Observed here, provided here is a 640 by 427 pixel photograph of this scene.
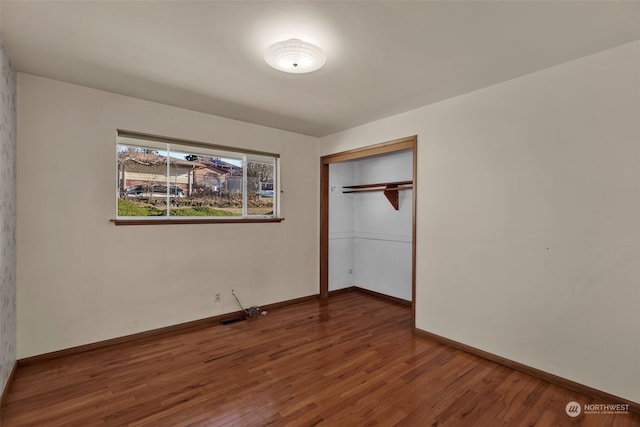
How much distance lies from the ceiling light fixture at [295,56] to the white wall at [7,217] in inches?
70.9

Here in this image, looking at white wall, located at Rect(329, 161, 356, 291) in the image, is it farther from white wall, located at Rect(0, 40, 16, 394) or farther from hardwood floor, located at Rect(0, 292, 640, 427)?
white wall, located at Rect(0, 40, 16, 394)

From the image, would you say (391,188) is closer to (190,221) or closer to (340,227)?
(340,227)

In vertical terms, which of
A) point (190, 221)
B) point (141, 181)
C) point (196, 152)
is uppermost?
point (196, 152)

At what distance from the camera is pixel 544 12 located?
174 cm

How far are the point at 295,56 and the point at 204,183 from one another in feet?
7.06

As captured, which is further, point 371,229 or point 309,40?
point 371,229

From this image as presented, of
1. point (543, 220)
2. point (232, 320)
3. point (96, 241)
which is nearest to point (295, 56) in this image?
point (543, 220)

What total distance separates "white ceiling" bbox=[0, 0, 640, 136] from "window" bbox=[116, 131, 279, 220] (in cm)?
62

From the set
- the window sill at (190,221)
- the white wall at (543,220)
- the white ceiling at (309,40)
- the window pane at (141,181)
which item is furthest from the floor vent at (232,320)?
the white ceiling at (309,40)

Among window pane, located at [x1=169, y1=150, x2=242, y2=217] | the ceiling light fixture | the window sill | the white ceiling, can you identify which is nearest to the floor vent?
the window sill

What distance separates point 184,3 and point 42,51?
134cm

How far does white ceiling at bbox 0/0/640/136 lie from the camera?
172 cm

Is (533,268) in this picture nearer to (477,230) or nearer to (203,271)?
(477,230)

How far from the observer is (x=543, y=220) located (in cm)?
246
